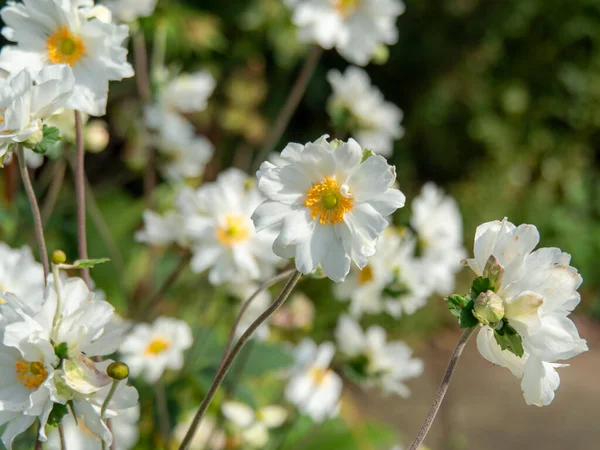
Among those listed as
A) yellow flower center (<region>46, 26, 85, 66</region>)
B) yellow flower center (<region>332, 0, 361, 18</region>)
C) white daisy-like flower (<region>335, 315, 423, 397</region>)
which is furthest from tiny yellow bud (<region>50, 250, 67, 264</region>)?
yellow flower center (<region>332, 0, 361, 18</region>)

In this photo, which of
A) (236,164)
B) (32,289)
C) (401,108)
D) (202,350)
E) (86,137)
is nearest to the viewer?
(32,289)

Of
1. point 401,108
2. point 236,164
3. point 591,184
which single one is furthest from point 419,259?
point 591,184

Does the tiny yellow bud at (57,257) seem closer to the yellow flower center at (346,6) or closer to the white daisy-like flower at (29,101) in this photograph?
the white daisy-like flower at (29,101)

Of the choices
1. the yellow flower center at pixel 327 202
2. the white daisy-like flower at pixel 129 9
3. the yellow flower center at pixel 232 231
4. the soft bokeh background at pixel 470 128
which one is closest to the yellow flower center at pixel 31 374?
the yellow flower center at pixel 327 202

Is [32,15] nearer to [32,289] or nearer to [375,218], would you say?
[32,289]

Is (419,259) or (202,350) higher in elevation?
(419,259)

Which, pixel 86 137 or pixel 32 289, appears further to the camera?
pixel 86 137

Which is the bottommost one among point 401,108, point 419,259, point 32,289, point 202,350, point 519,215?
point 519,215

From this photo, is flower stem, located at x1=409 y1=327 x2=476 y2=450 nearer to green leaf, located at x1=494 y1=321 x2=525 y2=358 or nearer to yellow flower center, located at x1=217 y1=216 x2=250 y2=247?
green leaf, located at x1=494 y1=321 x2=525 y2=358

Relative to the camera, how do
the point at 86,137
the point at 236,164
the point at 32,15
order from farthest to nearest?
the point at 236,164 → the point at 86,137 → the point at 32,15
